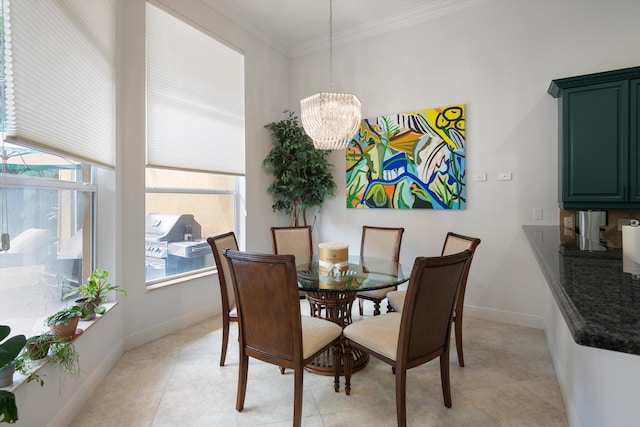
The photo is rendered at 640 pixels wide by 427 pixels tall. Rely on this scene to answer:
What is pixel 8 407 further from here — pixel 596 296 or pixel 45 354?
pixel 596 296

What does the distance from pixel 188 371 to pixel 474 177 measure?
10.6 feet

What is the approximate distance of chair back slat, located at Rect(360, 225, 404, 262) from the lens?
3.20 metres

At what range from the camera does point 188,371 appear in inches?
93.2

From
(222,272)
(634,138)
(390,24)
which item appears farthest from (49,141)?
(634,138)

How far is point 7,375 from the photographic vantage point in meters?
1.39

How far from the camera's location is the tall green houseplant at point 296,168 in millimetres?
4047

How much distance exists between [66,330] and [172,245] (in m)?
1.41

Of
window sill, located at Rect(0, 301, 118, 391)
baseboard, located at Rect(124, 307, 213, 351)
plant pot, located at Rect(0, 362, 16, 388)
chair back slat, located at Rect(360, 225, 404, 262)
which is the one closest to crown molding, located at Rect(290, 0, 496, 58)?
chair back slat, located at Rect(360, 225, 404, 262)

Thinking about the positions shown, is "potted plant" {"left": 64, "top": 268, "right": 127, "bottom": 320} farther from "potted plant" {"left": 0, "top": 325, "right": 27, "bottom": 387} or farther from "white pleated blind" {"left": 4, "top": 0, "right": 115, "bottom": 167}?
"potted plant" {"left": 0, "top": 325, "right": 27, "bottom": 387}

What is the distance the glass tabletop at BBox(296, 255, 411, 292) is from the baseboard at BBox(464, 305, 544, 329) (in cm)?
142

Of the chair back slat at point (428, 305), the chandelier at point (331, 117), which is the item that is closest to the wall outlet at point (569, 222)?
the chair back slat at point (428, 305)

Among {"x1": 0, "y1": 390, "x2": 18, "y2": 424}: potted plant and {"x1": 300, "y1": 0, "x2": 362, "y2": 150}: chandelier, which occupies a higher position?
{"x1": 300, "y1": 0, "x2": 362, "y2": 150}: chandelier

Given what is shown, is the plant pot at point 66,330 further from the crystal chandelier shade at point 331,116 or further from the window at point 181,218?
the crystal chandelier shade at point 331,116

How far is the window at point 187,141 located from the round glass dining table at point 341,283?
142 centimetres
